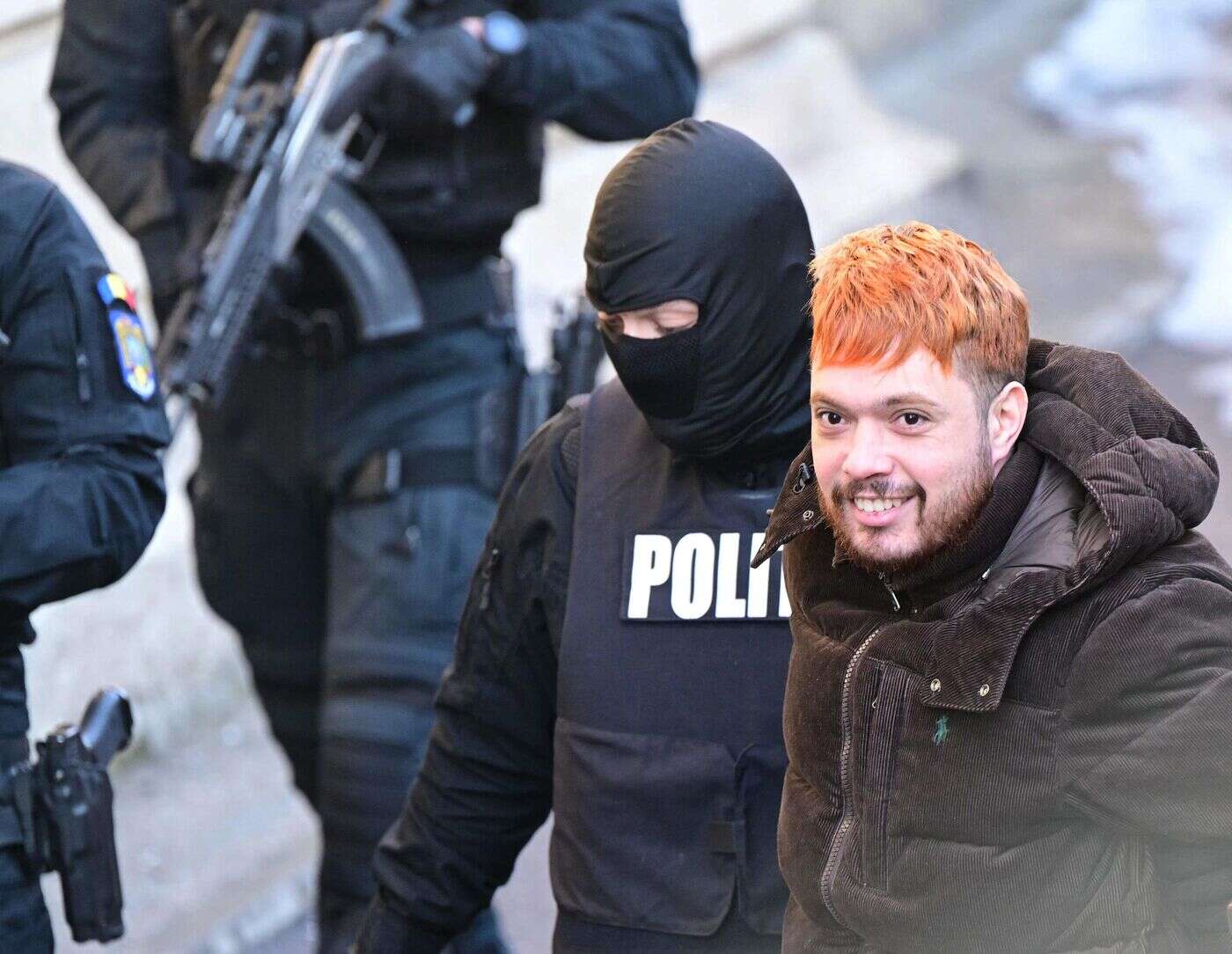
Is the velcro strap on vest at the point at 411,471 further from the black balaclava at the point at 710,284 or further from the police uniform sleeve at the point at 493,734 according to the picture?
the black balaclava at the point at 710,284

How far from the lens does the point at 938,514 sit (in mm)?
1766

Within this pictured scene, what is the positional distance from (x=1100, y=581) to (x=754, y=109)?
718cm

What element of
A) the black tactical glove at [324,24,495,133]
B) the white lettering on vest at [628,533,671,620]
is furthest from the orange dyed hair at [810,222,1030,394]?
the black tactical glove at [324,24,495,133]

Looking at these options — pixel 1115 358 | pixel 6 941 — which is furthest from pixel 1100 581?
pixel 6 941

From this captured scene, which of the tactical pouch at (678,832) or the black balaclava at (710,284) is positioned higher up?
the black balaclava at (710,284)

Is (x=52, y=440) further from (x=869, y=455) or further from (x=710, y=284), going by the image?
(x=869, y=455)

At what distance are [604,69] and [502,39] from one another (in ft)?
0.70

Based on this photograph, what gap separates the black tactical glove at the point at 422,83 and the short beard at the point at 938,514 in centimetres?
200

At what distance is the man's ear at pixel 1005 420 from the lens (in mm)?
1794

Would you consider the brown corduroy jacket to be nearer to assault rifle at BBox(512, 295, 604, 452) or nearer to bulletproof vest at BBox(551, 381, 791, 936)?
bulletproof vest at BBox(551, 381, 791, 936)

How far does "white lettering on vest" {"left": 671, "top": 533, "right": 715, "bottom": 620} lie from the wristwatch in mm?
1546

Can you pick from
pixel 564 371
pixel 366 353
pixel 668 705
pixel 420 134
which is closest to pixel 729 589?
pixel 668 705

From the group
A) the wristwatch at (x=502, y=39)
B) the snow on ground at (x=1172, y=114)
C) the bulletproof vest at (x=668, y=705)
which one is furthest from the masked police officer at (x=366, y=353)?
the snow on ground at (x=1172, y=114)

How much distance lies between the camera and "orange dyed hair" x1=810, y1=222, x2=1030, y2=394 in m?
1.76
